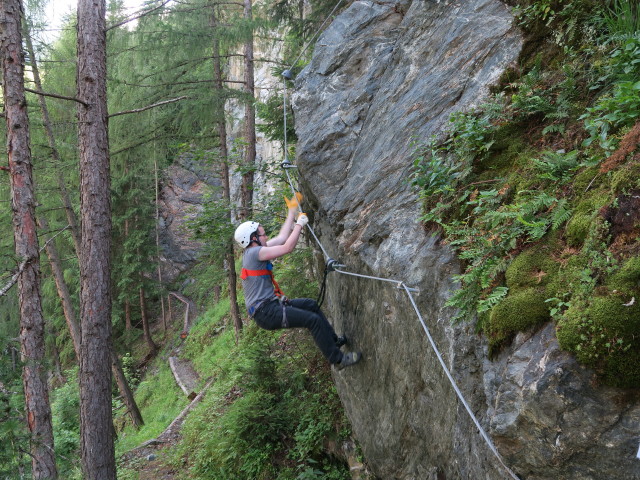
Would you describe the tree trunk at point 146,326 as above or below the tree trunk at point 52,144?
below

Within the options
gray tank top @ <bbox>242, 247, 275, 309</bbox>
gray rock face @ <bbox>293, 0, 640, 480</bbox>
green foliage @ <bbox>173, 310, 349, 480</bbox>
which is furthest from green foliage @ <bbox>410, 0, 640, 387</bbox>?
green foliage @ <bbox>173, 310, 349, 480</bbox>

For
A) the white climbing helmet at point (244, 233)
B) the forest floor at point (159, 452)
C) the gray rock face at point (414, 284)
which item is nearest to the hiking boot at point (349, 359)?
the gray rock face at point (414, 284)

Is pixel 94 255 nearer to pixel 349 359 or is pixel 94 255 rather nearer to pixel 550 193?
pixel 349 359

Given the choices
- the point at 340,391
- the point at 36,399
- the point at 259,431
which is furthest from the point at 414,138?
the point at 36,399

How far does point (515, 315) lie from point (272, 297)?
3.52 meters

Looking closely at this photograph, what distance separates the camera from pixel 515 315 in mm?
2746

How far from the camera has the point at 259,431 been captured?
8.15 metres

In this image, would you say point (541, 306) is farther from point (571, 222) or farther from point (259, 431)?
point (259, 431)

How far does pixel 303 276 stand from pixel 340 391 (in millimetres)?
3491

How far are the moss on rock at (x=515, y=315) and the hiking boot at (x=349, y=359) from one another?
98.4 inches

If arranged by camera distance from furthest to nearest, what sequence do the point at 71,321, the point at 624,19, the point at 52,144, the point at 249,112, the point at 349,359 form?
the point at 71,321, the point at 52,144, the point at 249,112, the point at 349,359, the point at 624,19

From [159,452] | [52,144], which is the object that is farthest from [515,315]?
[52,144]

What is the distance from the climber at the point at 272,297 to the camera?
5512 millimetres

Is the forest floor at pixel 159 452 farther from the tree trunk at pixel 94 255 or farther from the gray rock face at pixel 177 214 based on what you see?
the gray rock face at pixel 177 214
